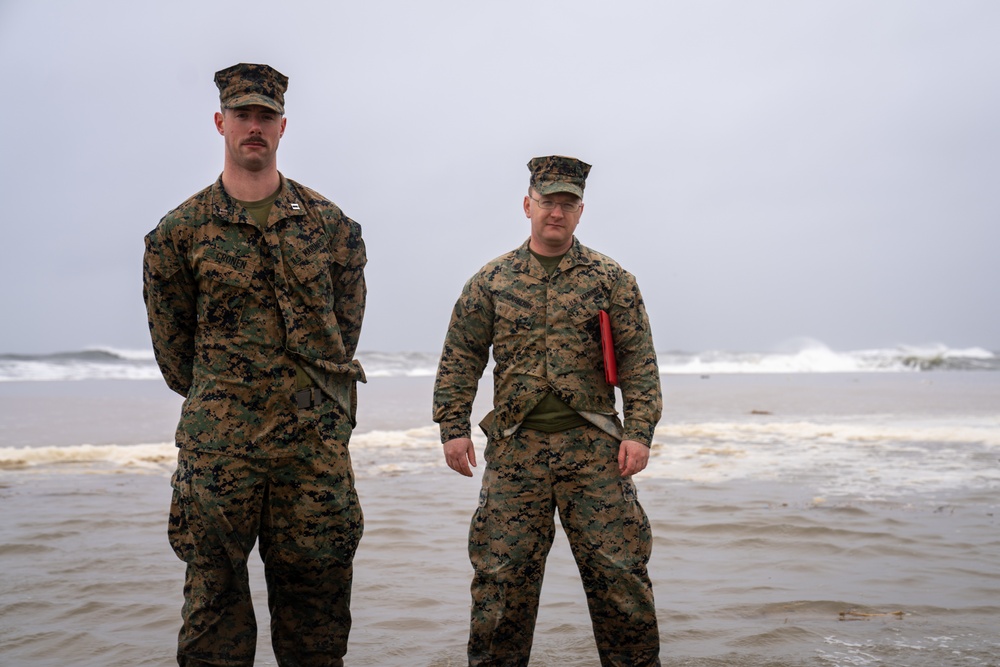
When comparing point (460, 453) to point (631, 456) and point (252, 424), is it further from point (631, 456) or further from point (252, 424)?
point (252, 424)

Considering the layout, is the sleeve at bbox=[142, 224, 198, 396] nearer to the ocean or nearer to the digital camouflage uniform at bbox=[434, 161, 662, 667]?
the digital camouflage uniform at bbox=[434, 161, 662, 667]

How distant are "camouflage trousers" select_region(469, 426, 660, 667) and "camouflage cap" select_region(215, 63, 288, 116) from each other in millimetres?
1721

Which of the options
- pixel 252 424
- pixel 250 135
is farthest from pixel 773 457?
pixel 250 135

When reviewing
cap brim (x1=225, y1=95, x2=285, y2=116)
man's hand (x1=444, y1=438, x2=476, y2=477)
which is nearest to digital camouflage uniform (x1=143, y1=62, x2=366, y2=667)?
cap brim (x1=225, y1=95, x2=285, y2=116)

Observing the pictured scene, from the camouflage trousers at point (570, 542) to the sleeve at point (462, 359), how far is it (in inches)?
10.5

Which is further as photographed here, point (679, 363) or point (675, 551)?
point (679, 363)

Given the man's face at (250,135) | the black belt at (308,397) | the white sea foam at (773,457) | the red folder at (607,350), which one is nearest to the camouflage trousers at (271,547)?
the black belt at (308,397)

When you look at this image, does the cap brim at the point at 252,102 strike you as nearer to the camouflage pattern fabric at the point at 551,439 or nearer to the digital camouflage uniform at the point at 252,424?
the digital camouflage uniform at the point at 252,424

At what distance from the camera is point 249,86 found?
3.52 meters

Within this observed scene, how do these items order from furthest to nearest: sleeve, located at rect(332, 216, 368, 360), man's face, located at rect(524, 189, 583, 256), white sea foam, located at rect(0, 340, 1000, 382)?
white sea foam, located at rect(0, 340, 1000, 382) < man's face, located at rect(524, 189, 583, 256) < sleeve, located at rect(332, 216, 368, 360)

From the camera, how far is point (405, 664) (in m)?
4.67

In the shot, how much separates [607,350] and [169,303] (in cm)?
180

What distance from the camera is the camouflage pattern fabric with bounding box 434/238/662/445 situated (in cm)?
410

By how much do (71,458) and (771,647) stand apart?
8870mm
